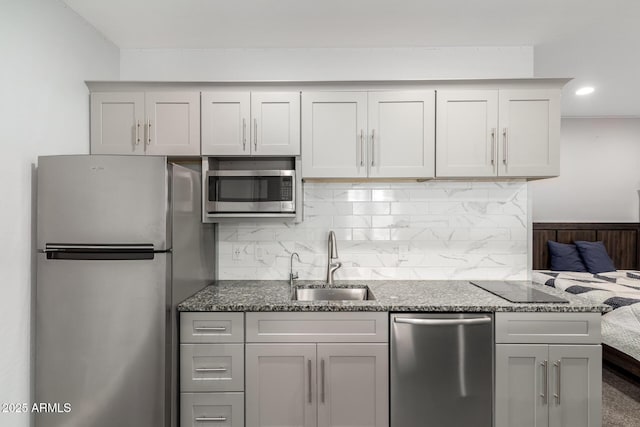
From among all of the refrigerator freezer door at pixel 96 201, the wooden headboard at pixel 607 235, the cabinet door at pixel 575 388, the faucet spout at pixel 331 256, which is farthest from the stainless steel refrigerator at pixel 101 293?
the wooden headboard at pixel 607 235

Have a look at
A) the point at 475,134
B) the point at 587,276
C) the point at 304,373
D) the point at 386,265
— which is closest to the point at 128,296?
the point at 304,373

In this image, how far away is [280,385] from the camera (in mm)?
1921

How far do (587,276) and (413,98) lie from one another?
10.6ft

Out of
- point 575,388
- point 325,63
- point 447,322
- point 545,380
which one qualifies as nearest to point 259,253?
point 447,322

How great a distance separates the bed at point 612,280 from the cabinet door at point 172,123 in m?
3.12

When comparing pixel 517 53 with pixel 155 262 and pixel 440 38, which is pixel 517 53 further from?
pixel 155 262

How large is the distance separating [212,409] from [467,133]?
2.31m

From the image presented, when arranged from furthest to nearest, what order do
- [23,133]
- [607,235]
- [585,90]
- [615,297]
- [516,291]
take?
[607,235]
[585,90]
[615,297]
[516,291]
[23,133]

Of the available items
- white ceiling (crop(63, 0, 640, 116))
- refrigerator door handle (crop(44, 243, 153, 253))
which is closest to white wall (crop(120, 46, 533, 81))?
white ceiling (crop(63, 0, 640, 116))

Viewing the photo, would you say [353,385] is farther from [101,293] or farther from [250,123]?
[250,123]

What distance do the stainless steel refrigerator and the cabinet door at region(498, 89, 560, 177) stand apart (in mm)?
2170

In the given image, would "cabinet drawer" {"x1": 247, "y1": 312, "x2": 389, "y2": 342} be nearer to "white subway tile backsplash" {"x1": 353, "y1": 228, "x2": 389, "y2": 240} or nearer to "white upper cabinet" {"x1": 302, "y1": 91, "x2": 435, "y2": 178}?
"white subway tile backsplash" {"x1": 353, "y1": 228, "x2": 389, "y2": 240}

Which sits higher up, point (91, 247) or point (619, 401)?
point (91, 247)

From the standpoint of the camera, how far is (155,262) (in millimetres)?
1801
